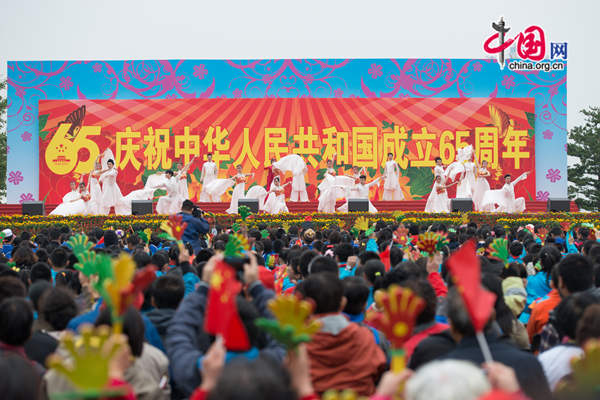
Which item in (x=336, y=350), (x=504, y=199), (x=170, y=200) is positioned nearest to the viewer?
(x=336, y=350)

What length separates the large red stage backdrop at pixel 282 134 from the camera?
2159 centimetres

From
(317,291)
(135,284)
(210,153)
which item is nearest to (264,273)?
(317,291)

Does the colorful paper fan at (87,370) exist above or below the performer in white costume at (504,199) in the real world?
below

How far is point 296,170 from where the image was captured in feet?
65.5

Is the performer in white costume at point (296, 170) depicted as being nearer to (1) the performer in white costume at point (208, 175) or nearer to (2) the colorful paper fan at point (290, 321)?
(1) the performer in white costume at point (208, 175)

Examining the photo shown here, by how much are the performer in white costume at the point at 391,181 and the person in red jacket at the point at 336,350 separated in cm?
1707

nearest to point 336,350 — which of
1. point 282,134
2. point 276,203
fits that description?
point 276,203

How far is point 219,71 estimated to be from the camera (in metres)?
22.0

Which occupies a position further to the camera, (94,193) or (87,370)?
(94,193)

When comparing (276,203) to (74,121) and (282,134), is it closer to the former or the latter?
(282,134)

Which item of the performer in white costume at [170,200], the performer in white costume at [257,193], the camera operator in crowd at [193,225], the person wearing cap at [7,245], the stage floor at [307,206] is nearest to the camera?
the camera operator in crowd at [193,225]

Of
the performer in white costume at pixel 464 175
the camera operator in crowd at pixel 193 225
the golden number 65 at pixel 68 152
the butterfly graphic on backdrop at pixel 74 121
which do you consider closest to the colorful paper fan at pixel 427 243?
the camera operator in crowd at pixel 193 225

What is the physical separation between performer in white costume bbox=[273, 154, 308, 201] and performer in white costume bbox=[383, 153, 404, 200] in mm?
2288

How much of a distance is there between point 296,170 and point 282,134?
7.23 ft
